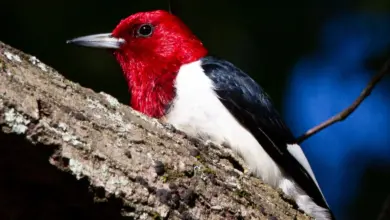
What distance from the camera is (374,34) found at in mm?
4371

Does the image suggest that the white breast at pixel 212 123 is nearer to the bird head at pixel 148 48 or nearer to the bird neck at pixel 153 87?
the bird neck at pixel 153 87

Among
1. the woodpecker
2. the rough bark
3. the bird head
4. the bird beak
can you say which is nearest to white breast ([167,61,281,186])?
the woodpecker

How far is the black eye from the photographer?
3.31 meters

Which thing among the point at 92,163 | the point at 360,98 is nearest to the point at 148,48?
the point at 360,98

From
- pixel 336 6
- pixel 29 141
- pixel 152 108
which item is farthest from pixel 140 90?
pixel 336 6

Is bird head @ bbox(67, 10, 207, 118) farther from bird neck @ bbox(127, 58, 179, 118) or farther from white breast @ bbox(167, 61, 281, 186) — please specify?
white breast @ bbox(167, 61, 281, 186)

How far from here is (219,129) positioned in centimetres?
249

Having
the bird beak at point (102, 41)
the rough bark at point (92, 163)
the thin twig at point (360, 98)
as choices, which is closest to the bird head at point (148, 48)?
the bird beak at point (102, 41)

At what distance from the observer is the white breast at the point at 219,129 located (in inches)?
97.5

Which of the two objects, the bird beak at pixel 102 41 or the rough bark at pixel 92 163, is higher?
the bird beak at pixel 102 41

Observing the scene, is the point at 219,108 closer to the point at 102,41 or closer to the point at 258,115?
the point at 258,115

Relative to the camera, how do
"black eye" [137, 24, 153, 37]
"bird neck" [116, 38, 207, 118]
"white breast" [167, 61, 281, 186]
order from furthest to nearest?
1. "black eye" [137, 24, 153, 37]
2. "bird neck" [116, 38, 207, 118]
3. "white breast" [167, 61, 281, 186]

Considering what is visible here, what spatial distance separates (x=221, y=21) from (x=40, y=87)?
2445 mm

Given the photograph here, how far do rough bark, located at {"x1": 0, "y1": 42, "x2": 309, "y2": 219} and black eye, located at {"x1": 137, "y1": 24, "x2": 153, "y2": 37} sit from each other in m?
1.39
